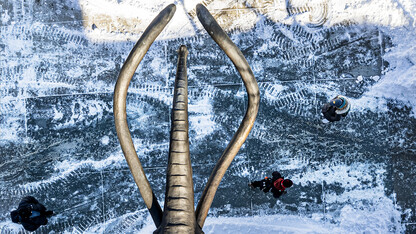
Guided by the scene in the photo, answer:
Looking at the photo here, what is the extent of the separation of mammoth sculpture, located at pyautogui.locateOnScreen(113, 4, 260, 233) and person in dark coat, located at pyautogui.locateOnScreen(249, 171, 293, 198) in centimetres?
161

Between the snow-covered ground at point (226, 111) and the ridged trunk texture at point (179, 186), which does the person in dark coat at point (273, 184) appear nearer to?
the snow-covered ground at point (226, 111)

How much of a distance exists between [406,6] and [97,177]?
493cm

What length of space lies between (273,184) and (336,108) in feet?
4.17

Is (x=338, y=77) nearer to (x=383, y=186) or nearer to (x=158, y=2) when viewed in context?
(x=383, y=186)

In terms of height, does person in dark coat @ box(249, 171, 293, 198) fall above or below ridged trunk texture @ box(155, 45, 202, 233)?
below

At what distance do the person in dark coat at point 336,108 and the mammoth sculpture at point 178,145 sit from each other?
5.99 ft

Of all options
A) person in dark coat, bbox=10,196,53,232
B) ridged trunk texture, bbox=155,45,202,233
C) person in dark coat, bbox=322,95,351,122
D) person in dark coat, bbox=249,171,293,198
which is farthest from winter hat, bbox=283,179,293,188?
person in dark coat, bbox=10,196,53,232

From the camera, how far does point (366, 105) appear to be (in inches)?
152

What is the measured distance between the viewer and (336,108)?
3.54 meters

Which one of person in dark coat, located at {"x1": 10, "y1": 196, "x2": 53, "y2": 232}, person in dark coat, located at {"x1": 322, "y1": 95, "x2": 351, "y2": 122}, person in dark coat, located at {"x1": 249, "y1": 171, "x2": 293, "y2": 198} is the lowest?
person in dark coat, located at {"x1": 10, "y1": 196, "x2": 53, "y2": 232}

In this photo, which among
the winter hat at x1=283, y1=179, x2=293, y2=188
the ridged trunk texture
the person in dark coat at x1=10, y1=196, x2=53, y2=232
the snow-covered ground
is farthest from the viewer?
the snow-covered ground

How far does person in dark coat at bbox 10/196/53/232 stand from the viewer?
343 centimetres

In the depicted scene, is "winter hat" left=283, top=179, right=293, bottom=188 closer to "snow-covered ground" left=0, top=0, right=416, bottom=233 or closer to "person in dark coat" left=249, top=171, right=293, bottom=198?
"person in dark coat" left=249, top=171, right=293, bottom=198

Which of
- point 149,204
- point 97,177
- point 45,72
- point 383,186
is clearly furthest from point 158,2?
point 383,186
